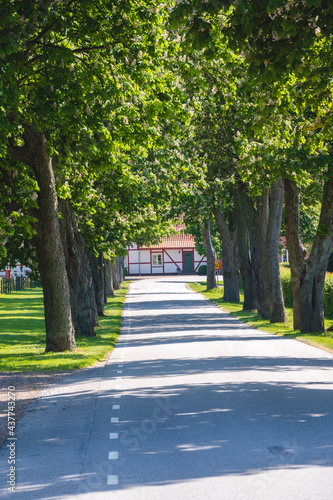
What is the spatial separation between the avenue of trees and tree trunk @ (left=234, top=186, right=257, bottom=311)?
4392 mm

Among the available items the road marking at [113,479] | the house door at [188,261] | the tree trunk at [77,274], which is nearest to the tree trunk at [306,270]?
the tree trunk at [77,274]

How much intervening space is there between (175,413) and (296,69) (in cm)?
532

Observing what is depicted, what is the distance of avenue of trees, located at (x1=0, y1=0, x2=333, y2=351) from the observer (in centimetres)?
1102

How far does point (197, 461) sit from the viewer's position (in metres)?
6.68

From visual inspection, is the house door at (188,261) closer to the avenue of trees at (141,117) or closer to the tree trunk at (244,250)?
the tree trunk at (244,250)

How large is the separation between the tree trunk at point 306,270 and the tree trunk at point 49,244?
7648 millimetres

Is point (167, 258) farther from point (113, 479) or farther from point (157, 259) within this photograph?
point (113, 479)

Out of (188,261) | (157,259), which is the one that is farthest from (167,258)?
(188,261)

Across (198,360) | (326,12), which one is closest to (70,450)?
(326,12)

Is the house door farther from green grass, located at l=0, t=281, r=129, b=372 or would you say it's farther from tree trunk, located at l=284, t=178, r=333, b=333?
tree trunk, located at l=284, t=178, r=333, b=333

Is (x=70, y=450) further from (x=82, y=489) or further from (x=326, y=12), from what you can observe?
(x=326, y=12)

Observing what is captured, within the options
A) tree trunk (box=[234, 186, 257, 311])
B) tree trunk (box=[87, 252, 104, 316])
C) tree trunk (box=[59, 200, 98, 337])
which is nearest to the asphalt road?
tree trunk (box=[59, 200, 98, 337])

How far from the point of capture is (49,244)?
666 inches

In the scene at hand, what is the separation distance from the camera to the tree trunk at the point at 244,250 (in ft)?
99.7
